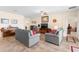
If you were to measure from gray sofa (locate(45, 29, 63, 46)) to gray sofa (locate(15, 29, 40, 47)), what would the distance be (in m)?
0.66

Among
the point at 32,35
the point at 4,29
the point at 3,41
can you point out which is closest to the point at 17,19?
the point at 4,29

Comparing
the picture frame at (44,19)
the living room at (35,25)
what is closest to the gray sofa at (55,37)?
the living room at (35,25)

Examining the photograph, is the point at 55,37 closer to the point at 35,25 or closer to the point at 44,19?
the point at 44,19

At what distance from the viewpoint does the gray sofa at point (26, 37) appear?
12.9 ft

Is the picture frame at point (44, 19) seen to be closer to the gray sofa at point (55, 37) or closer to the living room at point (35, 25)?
the living room at point (35, 25)

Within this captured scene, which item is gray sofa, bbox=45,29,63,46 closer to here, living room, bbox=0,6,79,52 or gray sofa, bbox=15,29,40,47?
living room, bbox=0,6,79,52

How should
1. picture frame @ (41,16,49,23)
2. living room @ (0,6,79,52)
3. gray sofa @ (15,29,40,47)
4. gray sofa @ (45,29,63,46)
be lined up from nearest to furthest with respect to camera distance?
living room @ (0,6,79,52) < gray sofa @ (15,29,40,47) < picture frame @ (41,16,49,23) < gray sofa @ (45,29,63,46)

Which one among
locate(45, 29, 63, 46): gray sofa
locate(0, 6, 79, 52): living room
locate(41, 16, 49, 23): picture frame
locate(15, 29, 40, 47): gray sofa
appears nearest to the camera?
locate(0, 6, 79, 52): living room

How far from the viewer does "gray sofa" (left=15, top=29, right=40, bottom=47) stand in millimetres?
3943

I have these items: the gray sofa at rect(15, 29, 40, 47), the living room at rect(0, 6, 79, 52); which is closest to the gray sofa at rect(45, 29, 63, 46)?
the living room at rect(0, 6, 79, 52)

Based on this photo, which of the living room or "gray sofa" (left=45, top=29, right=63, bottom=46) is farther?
"gray sofa" (left=45, top=29, right=63, bottom=46)

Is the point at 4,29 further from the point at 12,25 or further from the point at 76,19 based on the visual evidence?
the point at 76,19

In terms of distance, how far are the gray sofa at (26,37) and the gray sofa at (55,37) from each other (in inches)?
25.9

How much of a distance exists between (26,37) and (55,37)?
1.54 metres
